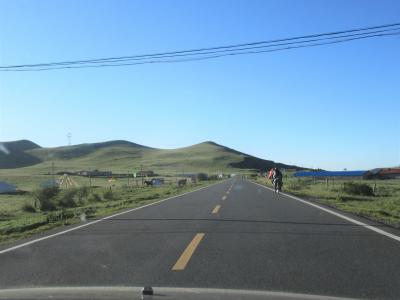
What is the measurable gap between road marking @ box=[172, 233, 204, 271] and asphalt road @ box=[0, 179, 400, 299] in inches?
0.7

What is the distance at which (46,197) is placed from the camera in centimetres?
3228

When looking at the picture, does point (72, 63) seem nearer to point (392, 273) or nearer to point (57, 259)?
point (57, 259)

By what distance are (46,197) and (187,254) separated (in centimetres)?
2488

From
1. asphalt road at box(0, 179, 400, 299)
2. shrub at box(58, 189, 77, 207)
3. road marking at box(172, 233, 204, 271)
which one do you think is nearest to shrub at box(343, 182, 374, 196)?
shrub at box(58, 189, 77, 207)

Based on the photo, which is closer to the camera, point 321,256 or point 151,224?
point 321,256

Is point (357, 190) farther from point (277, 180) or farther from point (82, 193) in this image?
point (82, 193)

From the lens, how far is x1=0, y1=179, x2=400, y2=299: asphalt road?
6.96 m

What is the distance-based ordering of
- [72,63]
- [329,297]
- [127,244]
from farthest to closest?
[72,63] → [127,244] → [329,297]

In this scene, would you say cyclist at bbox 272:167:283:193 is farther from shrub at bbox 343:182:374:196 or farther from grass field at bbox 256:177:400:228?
shrub at bbox 343:182:374:196

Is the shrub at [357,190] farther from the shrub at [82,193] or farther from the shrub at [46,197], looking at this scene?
the shrub at [46,197]

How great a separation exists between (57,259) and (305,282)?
433 centimetres

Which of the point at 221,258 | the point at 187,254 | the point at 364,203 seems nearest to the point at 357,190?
the point at 364,203

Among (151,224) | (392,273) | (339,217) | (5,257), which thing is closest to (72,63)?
(151,224)

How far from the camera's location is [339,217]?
1577cm
